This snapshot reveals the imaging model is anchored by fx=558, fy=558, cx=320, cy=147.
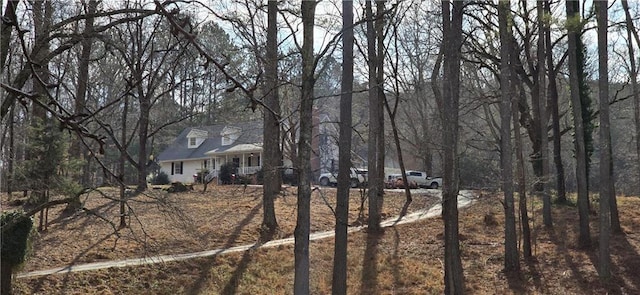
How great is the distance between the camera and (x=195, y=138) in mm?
42000

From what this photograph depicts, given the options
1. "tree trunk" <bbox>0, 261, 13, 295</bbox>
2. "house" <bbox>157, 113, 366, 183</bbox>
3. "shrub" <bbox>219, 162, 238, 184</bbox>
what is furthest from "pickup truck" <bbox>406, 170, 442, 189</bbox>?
"tree trunk" <bbox>0, 261, 13, 295</bbox>

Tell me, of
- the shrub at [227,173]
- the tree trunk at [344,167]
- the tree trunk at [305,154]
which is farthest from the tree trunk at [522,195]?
the shrub at [227,173]

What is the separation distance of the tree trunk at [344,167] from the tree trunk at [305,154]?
1810 mm

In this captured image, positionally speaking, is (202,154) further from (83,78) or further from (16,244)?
(16,244)

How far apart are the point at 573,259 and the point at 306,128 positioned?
8740 millimetres

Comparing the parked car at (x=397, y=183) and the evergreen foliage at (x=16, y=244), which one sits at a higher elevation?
the parked car at (x=397, y=183)

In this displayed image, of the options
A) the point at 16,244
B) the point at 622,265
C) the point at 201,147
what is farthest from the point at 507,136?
the point at 201,147

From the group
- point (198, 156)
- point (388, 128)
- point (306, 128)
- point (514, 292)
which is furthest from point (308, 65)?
point (198, 156)

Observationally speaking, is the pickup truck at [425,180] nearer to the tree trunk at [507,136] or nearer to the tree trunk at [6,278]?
the tree trunk at [507,136]

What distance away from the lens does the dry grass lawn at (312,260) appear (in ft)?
38.8

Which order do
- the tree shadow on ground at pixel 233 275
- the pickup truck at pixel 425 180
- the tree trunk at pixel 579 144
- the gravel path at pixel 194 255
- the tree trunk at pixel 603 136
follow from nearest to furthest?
the gravel path at pixel 194 255 < the tree trunk at pixel 603 136 < the tree shadow on ground at pixel 233 275 < the tree trunk at pixel 579 144 < the pickup truck at pixel 425 180

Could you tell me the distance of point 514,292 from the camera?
38.7ft

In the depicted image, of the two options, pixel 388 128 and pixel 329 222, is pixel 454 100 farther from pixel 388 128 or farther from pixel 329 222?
pixel 388 128

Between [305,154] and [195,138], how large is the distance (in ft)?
115
